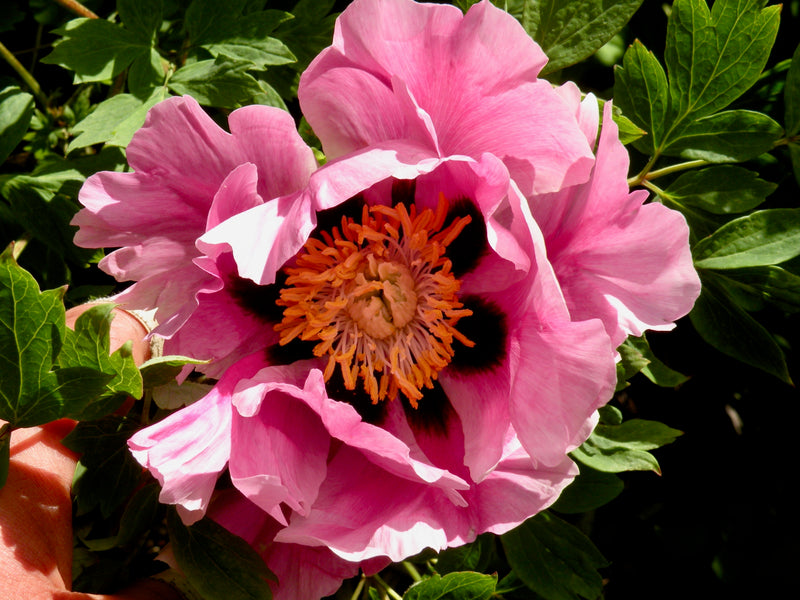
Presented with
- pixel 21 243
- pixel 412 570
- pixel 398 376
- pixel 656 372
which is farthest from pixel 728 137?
pixel 21 243

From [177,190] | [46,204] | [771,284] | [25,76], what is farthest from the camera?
[25,76]

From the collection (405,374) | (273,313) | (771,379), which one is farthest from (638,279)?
(771,379)

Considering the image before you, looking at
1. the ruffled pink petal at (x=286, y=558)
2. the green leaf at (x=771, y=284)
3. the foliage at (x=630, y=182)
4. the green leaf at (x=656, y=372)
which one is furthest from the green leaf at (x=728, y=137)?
the ruffled pink petal at (x=286, y=558)

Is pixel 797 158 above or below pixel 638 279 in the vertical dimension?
below

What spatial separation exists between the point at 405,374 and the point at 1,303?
1.52 feet

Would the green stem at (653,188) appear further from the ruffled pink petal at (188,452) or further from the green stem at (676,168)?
the ruffled pink petal at (188,452)

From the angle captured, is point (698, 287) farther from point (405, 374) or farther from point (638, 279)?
point (405, 374)

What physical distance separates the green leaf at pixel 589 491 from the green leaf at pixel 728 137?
44 centimetres

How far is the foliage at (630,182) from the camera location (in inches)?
38.8

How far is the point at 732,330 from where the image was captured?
1.17m

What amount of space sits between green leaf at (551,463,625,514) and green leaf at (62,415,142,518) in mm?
565

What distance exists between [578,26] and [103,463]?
2.52 feet

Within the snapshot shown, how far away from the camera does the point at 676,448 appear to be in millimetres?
1693

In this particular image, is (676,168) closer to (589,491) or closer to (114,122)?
(589,491)
